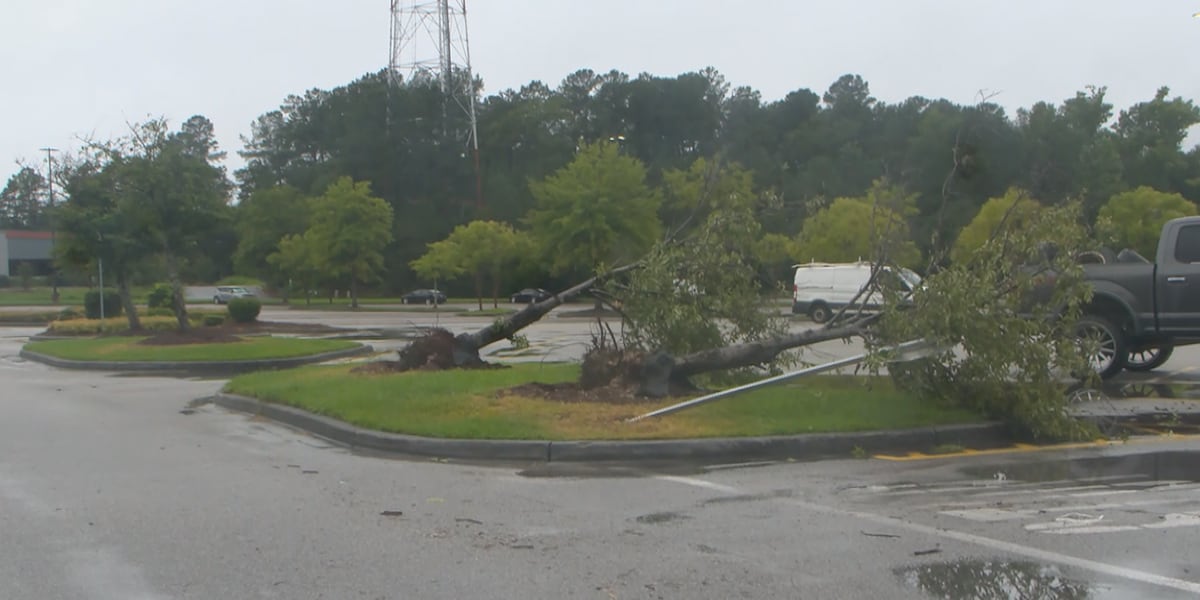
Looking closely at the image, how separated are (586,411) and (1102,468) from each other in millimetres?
4781

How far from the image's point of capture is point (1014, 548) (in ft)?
22.2

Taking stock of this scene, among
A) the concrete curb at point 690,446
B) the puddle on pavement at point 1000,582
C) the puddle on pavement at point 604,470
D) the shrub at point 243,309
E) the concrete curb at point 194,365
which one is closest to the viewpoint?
the puddle on pavement at point 1000,582

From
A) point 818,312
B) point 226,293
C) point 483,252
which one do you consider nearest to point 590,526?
point 818,312

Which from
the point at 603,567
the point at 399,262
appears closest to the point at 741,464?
the point at 603,567

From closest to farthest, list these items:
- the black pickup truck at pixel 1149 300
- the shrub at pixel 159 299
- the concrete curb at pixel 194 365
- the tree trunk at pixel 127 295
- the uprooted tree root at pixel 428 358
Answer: the black pickup truck at pixel 1149 300 → the uprooted tree root at pixel 428 358 → the concrete curb at pixel 194 365 → the tree trunk at pixel 127 295 → the shrub at pixel 159 299

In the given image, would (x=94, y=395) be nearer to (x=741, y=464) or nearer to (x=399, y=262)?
(x=741, y=464)

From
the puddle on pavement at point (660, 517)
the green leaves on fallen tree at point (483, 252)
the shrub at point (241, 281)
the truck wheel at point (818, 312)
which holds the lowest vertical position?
the puddle on pavement at point (660, 517)

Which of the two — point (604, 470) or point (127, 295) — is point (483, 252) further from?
point (604, 470)

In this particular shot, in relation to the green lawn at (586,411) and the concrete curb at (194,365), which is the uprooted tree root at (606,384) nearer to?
the green lawn at (586,411)

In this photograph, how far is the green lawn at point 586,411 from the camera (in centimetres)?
1068

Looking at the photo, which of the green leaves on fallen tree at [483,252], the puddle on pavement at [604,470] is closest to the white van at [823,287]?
the green leaves on fallen tree at [483,252]

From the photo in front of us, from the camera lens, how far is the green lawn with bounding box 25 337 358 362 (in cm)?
2201

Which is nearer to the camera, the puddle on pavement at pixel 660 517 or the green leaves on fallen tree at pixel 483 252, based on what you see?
the puddle on pavement at pixel 660 517

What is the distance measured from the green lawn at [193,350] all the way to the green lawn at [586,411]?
27.5ft
